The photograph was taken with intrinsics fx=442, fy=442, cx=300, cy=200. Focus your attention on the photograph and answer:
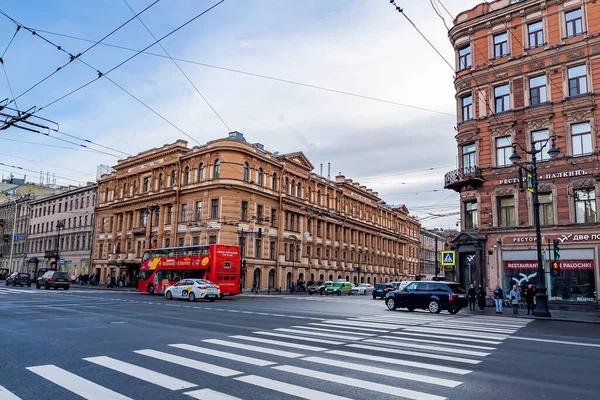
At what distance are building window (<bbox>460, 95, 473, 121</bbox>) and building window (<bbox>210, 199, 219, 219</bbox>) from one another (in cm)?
2721

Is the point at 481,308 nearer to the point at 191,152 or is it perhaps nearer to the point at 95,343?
the point at 95,343

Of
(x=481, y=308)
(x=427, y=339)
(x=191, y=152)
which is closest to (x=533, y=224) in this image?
(x=481, y=308)

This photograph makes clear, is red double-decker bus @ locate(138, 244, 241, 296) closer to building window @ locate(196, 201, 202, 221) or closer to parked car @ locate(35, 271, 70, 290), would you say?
parked car @ locate(35, 271, 70, 290)

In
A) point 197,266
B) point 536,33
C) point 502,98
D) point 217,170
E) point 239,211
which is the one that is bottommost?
point 197,266

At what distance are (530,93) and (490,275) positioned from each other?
12.7 meters

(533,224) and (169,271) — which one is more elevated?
(533,224)

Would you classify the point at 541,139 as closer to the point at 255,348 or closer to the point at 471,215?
the point at 471,215

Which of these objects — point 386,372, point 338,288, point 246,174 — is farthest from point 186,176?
point 386,372

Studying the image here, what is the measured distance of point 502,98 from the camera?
31.2 meters

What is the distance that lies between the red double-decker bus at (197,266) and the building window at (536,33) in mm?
26253

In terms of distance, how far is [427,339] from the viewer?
40.5 ft

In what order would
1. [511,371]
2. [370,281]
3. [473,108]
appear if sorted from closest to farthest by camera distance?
1. [511,371]
2. [473,108]
3. [370,281]

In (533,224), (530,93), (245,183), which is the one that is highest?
(530,93)

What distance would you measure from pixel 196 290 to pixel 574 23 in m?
30.3
